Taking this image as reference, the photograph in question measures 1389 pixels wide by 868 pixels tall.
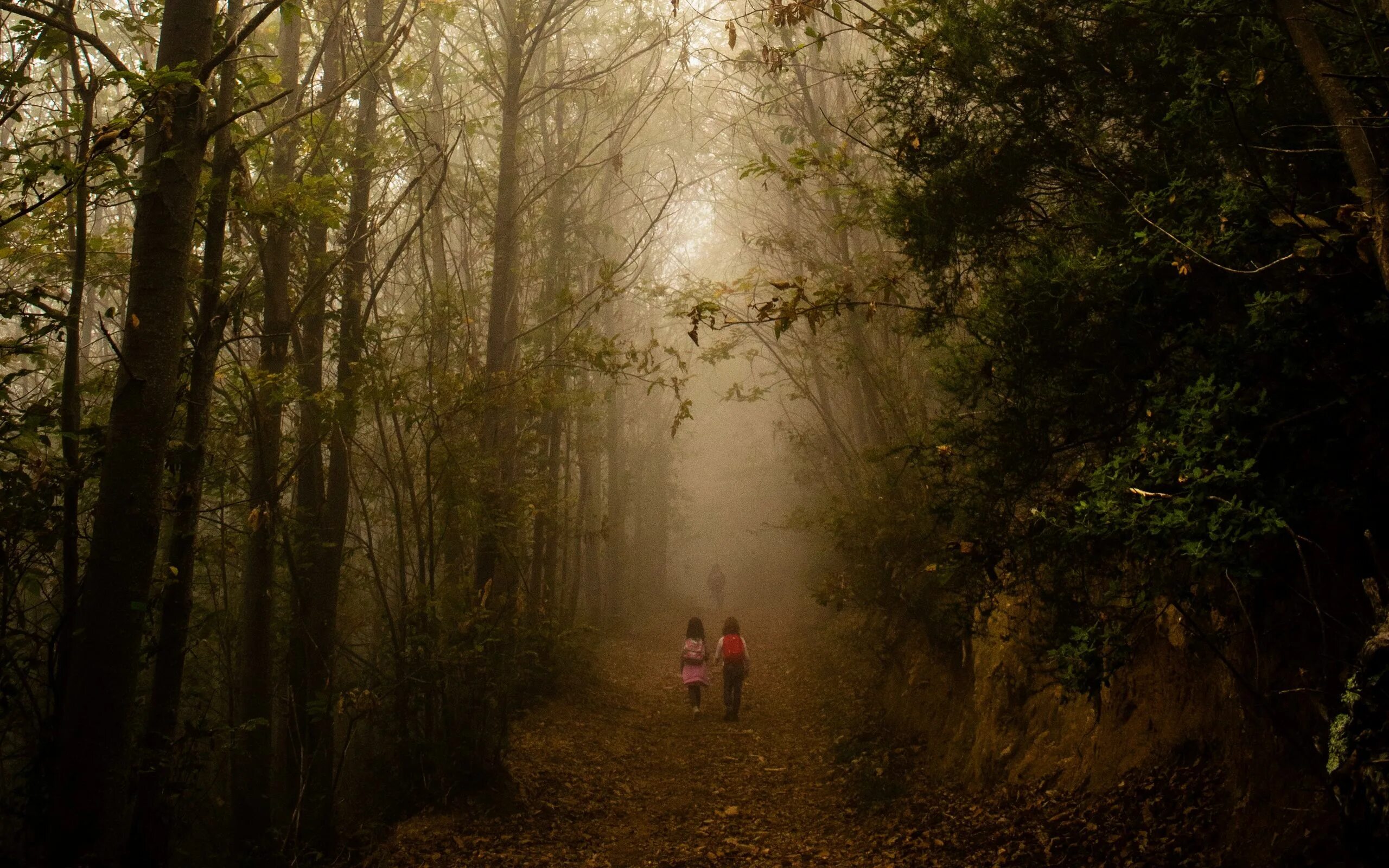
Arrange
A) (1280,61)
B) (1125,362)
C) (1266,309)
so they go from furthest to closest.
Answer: (1125,362) → (1280,61) → (1266,309)

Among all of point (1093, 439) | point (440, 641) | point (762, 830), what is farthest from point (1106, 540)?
point (440, 641)

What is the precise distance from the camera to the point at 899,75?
5453 mm

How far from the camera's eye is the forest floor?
4.96 m

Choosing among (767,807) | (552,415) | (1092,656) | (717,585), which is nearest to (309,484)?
(552,415)

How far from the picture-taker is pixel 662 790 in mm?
9023

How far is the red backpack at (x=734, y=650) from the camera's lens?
12227 mm

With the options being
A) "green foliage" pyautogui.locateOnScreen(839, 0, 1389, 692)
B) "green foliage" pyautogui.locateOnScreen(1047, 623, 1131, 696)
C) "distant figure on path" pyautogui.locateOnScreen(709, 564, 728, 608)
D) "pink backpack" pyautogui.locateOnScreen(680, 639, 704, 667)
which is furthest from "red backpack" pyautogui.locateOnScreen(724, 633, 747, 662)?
"distant figure on path" pyautogui.locateOnScreen(709, 564, 728, 608)

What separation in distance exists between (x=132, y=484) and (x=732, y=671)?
9448 mm

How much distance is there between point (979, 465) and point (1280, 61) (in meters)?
2.62

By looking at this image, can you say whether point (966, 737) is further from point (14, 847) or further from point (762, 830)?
point (14, 847)

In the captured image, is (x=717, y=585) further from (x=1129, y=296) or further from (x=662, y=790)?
(x=1129, y=296)

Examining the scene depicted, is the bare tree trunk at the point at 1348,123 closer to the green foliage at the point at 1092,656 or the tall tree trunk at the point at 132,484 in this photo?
the green foliage at the point at 1092,656

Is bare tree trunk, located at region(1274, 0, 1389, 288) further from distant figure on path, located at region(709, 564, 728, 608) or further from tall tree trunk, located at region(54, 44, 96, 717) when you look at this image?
distant figure on path, located at region(709, 564, 728, 608)

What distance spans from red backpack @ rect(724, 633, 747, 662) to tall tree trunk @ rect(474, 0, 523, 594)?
3.82 metres
